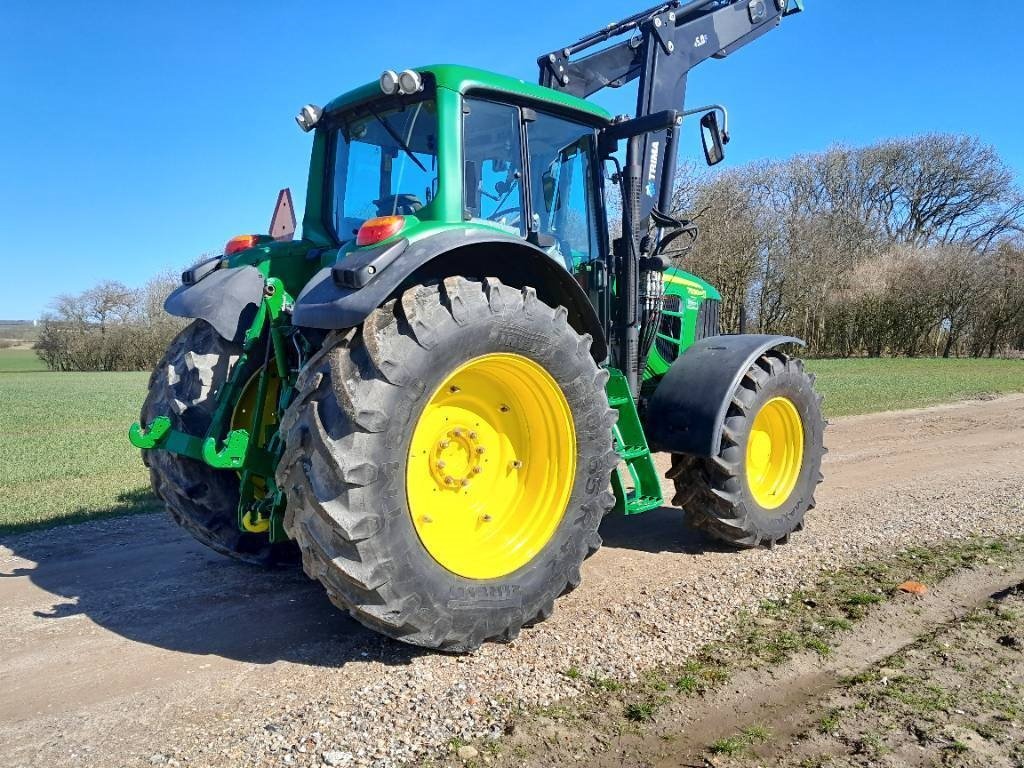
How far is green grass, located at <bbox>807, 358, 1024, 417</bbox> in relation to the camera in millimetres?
14594

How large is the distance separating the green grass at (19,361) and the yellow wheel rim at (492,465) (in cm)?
5423

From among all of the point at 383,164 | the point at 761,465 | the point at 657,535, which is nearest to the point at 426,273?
the point at 383,164

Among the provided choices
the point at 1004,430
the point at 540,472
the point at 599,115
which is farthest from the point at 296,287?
the point at 1004,430

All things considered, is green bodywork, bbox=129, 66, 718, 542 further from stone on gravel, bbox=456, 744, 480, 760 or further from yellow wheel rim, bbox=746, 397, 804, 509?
stone on gravel, bbox=456, 744, 480, 760

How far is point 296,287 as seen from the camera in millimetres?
4496

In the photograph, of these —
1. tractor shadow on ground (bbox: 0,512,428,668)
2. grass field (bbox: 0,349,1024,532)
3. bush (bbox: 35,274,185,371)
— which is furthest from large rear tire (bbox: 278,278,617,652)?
bush (bbox: 35,274,185,371)

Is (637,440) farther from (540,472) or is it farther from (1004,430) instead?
(1004,430)

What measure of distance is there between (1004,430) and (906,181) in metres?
34.8

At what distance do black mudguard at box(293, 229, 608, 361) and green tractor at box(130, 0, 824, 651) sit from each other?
0.04 feet

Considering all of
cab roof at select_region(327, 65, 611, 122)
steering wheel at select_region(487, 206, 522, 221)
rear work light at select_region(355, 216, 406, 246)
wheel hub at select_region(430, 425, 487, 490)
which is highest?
cab roof at select_region(327, 65, 611, 122)

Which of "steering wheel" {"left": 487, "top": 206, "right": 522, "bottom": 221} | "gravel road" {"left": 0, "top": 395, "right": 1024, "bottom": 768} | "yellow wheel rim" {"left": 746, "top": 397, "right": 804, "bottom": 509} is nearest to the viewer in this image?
"gravel road" {"left": 0, "top": 395, "right": 1024, "bottom": 768}

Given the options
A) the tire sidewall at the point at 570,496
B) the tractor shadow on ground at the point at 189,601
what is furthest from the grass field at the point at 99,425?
the tire sidewall at the point at 570,496

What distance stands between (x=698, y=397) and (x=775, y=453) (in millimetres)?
1085

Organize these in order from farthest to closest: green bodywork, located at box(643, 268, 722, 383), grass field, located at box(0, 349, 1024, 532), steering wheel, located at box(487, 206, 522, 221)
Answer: grass field, located at box(0, 349, 1024, 532)
green bodywork, located at box(643, 268, 722, 383)
steering wheel, located at box(487, 206, 522, 221)
